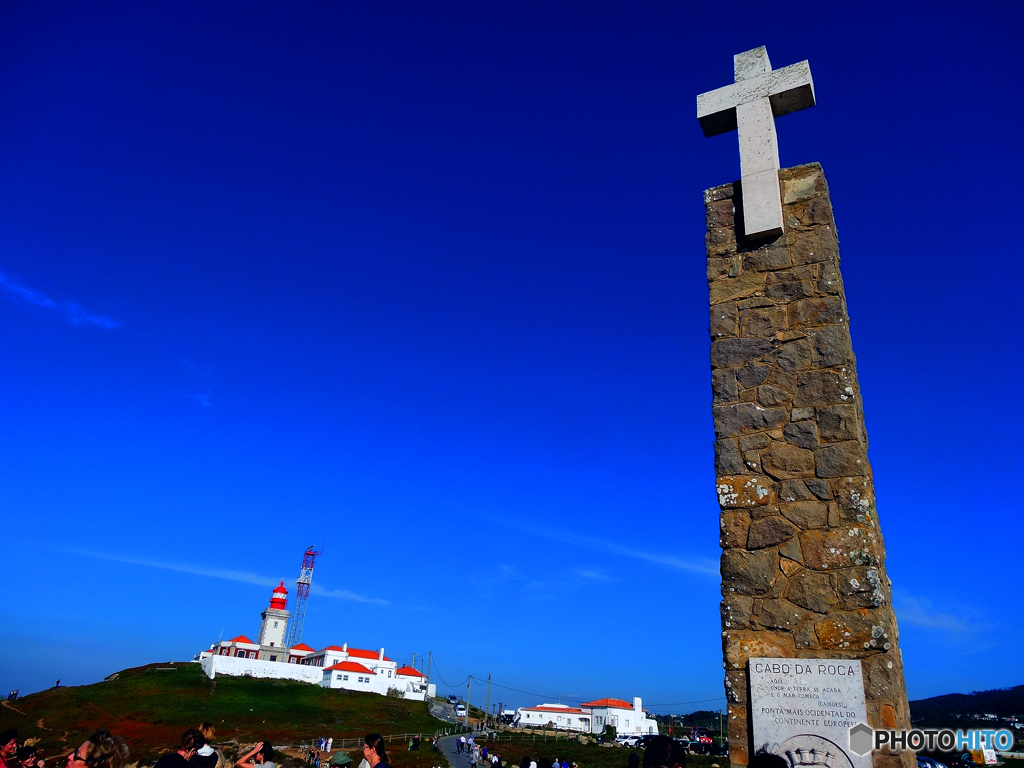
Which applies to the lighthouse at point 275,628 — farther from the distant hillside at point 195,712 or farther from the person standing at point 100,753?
the person standing at point 100,753

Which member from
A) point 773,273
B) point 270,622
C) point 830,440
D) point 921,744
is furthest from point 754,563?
point 270,622

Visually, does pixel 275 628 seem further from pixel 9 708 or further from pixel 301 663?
pixel 9 708

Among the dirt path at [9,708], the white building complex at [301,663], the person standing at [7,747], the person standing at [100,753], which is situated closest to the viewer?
the person standing at [100,753]

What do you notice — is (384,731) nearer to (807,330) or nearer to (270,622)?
(270,622)

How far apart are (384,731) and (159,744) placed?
1314 cm

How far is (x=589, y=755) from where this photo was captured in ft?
109

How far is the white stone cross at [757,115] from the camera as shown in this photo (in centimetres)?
481

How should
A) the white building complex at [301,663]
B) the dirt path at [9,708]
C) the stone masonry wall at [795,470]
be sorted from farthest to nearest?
the white building complex at [301,663], the dirt path at [9,708], the stone masonry wall at [795,470]

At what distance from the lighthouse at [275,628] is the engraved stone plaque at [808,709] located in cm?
7034

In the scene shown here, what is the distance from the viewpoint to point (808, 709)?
363cm

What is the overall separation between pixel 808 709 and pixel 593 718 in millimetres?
70098

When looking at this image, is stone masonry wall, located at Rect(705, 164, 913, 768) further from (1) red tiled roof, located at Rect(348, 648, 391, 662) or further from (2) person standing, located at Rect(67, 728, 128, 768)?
(1) red tiled roof, located at Rect(348, 648, 391, 662)

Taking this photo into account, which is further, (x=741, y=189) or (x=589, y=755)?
(x=589, y=755)

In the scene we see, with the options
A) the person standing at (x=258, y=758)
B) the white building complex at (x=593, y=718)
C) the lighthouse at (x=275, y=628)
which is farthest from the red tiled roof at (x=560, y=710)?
the person standing at (x=258, y=758)
